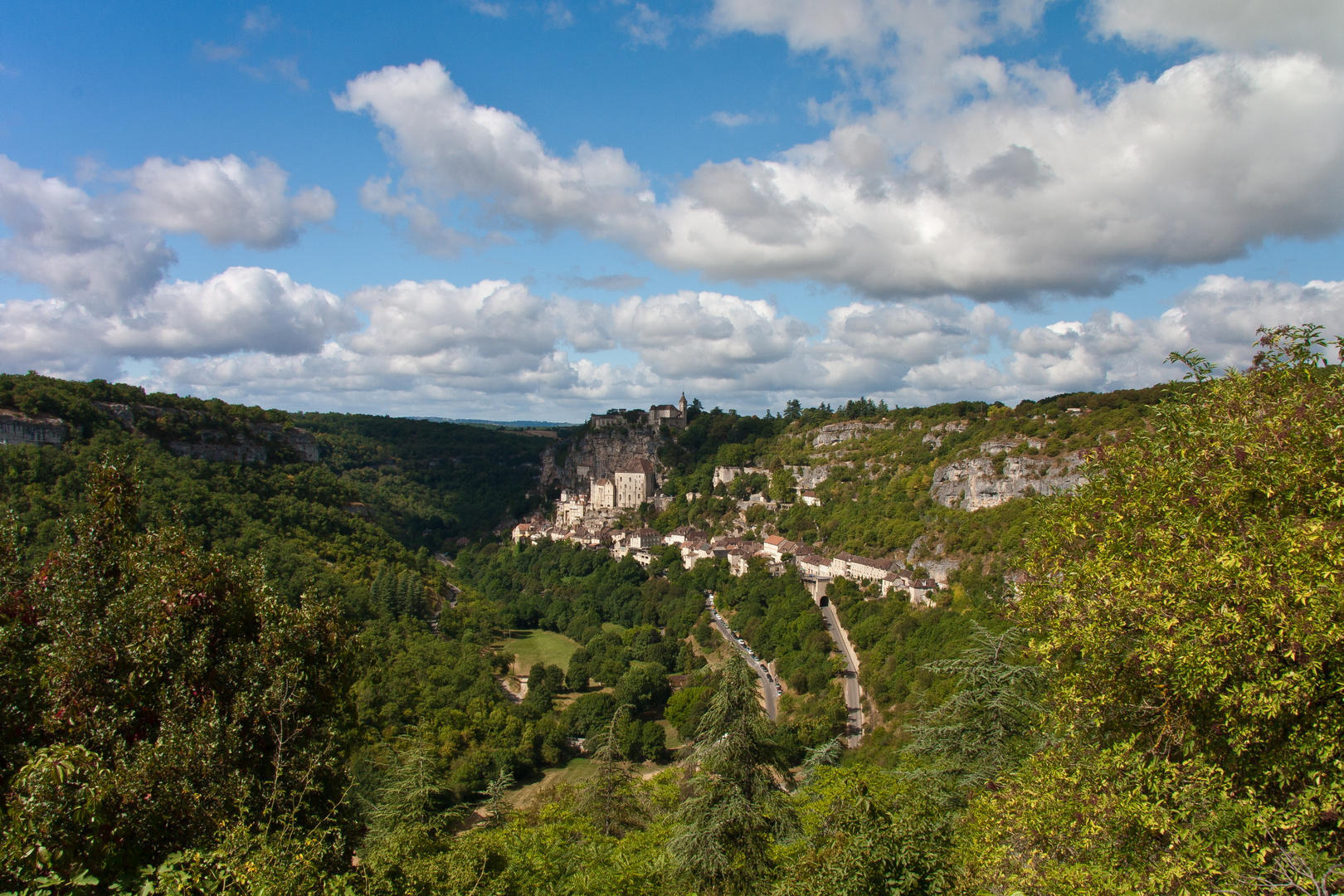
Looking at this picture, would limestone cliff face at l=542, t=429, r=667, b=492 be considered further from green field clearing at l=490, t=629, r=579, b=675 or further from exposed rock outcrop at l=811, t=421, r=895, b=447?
green field clearing at l=490, t=629, r=579, b=675

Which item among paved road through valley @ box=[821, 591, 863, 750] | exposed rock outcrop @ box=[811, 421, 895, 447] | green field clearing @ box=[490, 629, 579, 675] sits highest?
exposed rock outcrop @ box=[811, 421, 895, 447]

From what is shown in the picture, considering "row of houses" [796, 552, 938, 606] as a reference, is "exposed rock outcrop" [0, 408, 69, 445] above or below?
above

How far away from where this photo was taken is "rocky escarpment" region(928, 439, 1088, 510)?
4597cm

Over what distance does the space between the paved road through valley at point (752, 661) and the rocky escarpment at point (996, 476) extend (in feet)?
69.0

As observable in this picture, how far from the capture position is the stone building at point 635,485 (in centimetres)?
9506

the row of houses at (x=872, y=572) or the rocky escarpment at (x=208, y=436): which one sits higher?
the rocky escarpment at (x=208, y=436)

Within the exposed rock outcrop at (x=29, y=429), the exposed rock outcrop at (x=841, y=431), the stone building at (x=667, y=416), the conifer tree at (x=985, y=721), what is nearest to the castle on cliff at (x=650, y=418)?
the stone building at (x=667, y=416)

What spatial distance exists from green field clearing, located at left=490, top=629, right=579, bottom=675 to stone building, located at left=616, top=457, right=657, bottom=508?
111ft

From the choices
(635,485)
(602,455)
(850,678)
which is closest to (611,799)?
(850,678)

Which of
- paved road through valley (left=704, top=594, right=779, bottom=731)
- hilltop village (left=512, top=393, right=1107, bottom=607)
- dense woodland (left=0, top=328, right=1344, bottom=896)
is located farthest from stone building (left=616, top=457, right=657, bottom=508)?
dense woodland (left=0, top=328, right=1344, bottom=896)

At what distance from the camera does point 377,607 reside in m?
41.4

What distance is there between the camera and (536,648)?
5716 cm

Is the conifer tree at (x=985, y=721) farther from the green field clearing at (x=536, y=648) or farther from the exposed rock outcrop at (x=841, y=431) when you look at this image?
the exposed rock outcrop at (x=841, y=431)

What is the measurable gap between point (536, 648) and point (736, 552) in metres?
22.1
